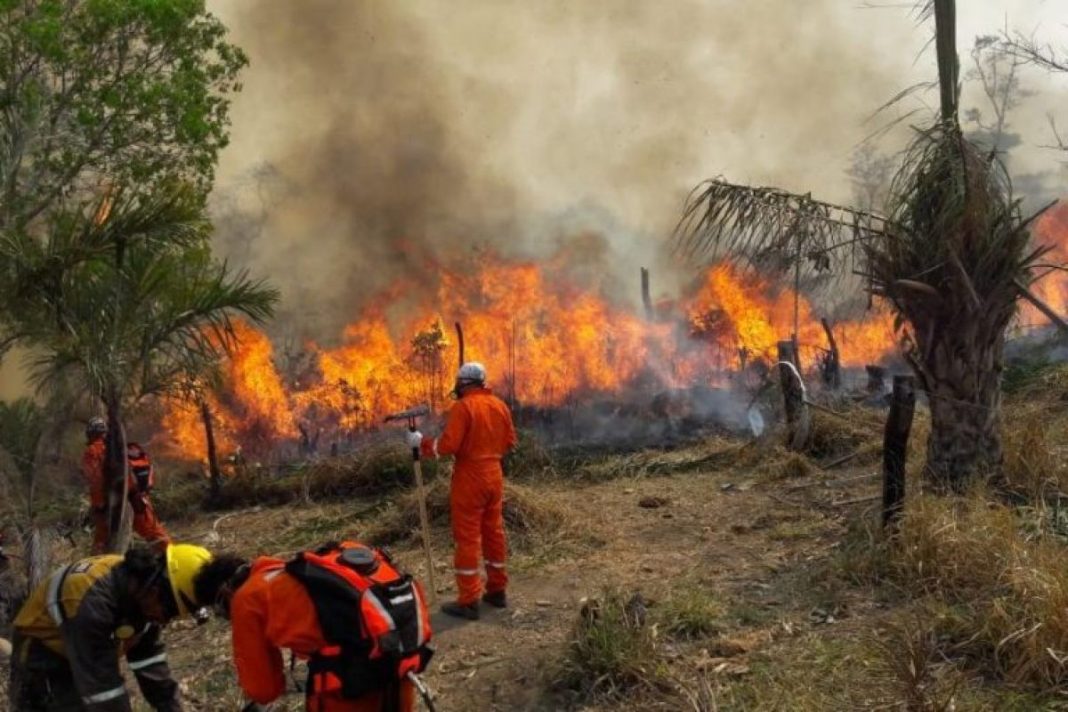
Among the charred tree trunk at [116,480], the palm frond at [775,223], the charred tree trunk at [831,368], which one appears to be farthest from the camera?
the charred tree trunk at [831,368]

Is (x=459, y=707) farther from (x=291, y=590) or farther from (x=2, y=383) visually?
(x=2, y=383)

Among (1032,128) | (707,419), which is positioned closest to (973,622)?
(707,419)

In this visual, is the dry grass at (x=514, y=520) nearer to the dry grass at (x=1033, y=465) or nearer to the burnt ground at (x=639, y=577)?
the burnt ground at (x=639, y=577)

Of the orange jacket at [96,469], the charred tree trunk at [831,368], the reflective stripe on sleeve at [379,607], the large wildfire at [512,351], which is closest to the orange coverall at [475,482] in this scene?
the reflective stripe on sleeve at [379,607]

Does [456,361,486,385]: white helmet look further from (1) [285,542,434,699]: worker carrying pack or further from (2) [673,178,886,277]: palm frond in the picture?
(1) [285,542,434,699]: worker carrying pack

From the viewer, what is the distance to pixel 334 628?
3.04 metres

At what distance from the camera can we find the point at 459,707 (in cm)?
490

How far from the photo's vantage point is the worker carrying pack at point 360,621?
3.04 metres

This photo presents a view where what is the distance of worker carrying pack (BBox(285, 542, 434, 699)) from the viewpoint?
304cm

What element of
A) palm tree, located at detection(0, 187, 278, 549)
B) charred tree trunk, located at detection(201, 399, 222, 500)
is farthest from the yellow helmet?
charred tree trunk, located at detection(201, 399, 222, 500)

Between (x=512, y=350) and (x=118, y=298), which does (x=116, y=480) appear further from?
(x=512, y=350)

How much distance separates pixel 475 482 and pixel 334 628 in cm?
327

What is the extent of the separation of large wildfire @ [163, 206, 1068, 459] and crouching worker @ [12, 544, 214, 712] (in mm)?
13057

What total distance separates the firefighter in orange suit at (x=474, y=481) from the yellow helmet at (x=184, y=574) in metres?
2.69
